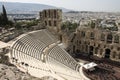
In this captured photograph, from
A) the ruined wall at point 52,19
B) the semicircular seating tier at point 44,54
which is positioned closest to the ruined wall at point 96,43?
the ruined wall at point 52,19

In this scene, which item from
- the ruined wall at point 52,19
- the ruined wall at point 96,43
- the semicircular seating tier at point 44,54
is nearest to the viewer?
the semicircular seating tier at point 44,54

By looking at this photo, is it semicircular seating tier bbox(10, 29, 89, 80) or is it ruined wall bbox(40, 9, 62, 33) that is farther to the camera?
ruined wall bbox(40, 9, 62, 33)

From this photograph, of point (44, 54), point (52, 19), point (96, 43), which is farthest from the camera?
point (52, 19)

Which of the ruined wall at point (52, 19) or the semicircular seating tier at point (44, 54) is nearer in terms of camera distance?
the semicircular seating tier at point (44, 54)

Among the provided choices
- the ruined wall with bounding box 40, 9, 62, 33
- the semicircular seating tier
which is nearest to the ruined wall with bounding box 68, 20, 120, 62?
the ruined wall with bounding box 40, 9, 62, 33

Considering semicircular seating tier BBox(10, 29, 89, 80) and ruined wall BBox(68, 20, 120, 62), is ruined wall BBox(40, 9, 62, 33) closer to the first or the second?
semicircular seating tier BBox(10, 29, 89, 80)

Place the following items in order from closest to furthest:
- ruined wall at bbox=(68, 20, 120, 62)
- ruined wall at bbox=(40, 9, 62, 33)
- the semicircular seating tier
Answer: the semicircular seating tier
ruined wall at bbox=(68, 20, 120, 62)
ruined wall at bbox=(40, 9, 62, 33)

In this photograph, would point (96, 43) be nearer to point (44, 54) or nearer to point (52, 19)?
point (52, 19)

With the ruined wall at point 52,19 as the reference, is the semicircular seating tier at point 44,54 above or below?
below

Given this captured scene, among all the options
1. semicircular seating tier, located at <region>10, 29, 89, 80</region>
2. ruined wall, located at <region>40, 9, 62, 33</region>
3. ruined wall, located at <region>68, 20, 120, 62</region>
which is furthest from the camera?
ruined wall, located at <region>40, 9, 62, 33</region>

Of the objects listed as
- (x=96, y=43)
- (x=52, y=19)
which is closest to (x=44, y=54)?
(x=52, y=19)

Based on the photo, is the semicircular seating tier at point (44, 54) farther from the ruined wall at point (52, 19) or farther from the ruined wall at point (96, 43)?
the ruined wall at point (96, 43)

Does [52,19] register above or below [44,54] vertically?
above

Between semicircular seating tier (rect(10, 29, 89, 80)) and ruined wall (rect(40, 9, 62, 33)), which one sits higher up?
ruined wall (rect(40, 9, 62, 33))
